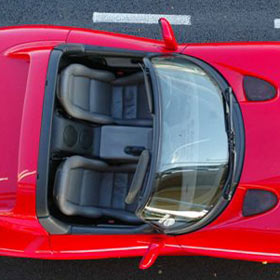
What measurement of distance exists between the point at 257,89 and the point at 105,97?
1253 mm

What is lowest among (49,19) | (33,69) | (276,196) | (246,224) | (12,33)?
(246,224)

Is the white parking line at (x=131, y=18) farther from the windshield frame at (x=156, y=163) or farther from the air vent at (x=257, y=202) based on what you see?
the air vent at (x=257, y=202)

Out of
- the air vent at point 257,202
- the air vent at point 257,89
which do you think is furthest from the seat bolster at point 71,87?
the air vent at point 257,202

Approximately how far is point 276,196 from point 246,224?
0.30m

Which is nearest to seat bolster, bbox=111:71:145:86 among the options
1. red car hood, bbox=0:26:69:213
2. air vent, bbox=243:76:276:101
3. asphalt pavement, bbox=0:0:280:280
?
red car hood, bbox=0:26:69:213

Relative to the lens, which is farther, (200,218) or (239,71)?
(239,71)

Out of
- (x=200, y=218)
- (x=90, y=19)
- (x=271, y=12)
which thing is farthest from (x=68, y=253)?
(x=271, y=12)

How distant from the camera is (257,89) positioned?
3.04 meters

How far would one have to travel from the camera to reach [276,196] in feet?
9.39

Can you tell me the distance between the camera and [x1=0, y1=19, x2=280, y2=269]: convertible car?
2.71 meters

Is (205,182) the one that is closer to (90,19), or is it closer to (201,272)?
(201,272)

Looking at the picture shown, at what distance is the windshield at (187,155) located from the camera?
8.87ft

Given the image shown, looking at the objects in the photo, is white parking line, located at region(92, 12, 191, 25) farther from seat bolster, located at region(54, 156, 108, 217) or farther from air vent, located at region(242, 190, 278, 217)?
air vent, located at region(242, 190, 278, 217)

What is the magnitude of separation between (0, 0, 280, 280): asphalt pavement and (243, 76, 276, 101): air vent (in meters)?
1.25
